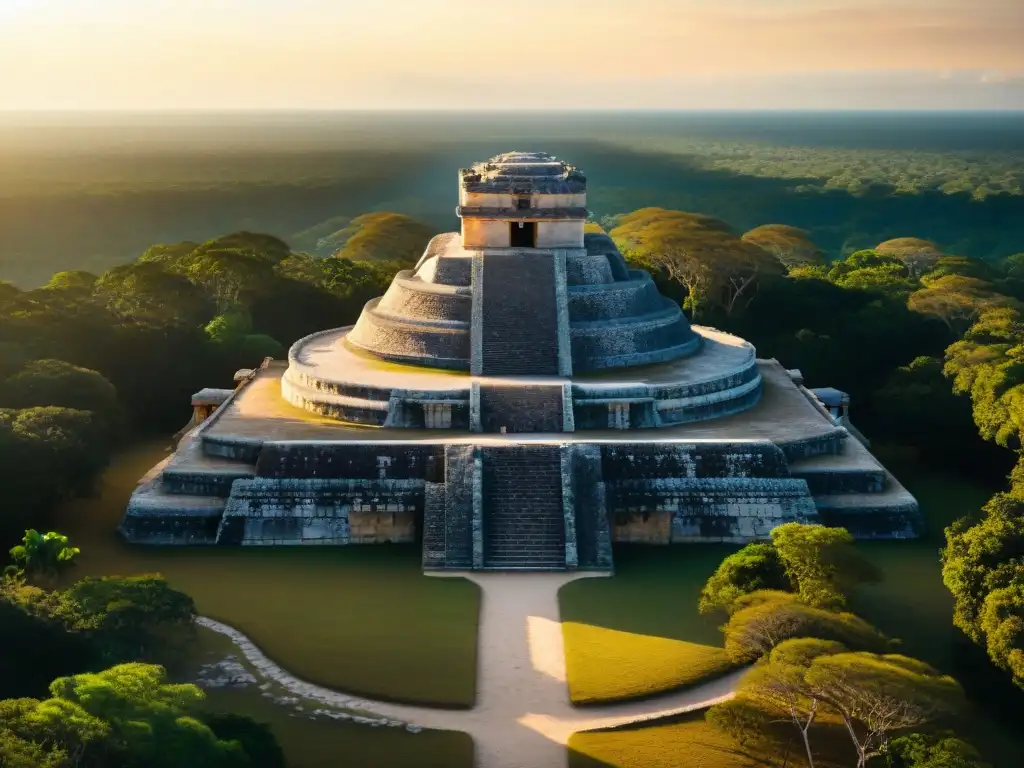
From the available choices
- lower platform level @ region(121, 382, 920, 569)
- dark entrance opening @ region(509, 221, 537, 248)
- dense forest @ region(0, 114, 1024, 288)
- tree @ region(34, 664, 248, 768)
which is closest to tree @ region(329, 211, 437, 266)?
dense forest @ region(0, 114, 1024, 288)

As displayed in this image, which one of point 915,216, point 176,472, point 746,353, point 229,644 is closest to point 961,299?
point 746,353

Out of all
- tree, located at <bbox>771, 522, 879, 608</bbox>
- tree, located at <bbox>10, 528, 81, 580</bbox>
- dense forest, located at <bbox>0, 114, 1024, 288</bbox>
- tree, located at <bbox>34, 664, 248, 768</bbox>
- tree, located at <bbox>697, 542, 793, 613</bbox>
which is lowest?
dense forest, located at <bbox>0, 114, 1024, 288</bbox>

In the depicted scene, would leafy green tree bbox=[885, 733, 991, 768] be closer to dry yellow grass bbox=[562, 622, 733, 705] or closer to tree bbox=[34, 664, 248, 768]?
dry yellow grass bbox=[562, 622, 733, 705]

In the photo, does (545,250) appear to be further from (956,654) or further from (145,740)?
(145,740)

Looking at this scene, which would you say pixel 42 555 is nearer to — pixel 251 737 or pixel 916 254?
pixel 251 737

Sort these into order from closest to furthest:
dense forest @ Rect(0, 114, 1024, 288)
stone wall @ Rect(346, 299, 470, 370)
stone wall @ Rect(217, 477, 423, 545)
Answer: stone wall @ Rect(217, 477, 423, 545), stone wall @ Rect(346, 299, 470, 370), dense forest @ Rect(0, 114, 1024, 288)

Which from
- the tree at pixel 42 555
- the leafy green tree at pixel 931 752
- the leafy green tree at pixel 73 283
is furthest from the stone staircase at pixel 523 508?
the leafy green tree at pixel 73 283

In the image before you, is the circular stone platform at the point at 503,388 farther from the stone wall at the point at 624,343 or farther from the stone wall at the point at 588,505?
the stone wall at the point at 588,505
